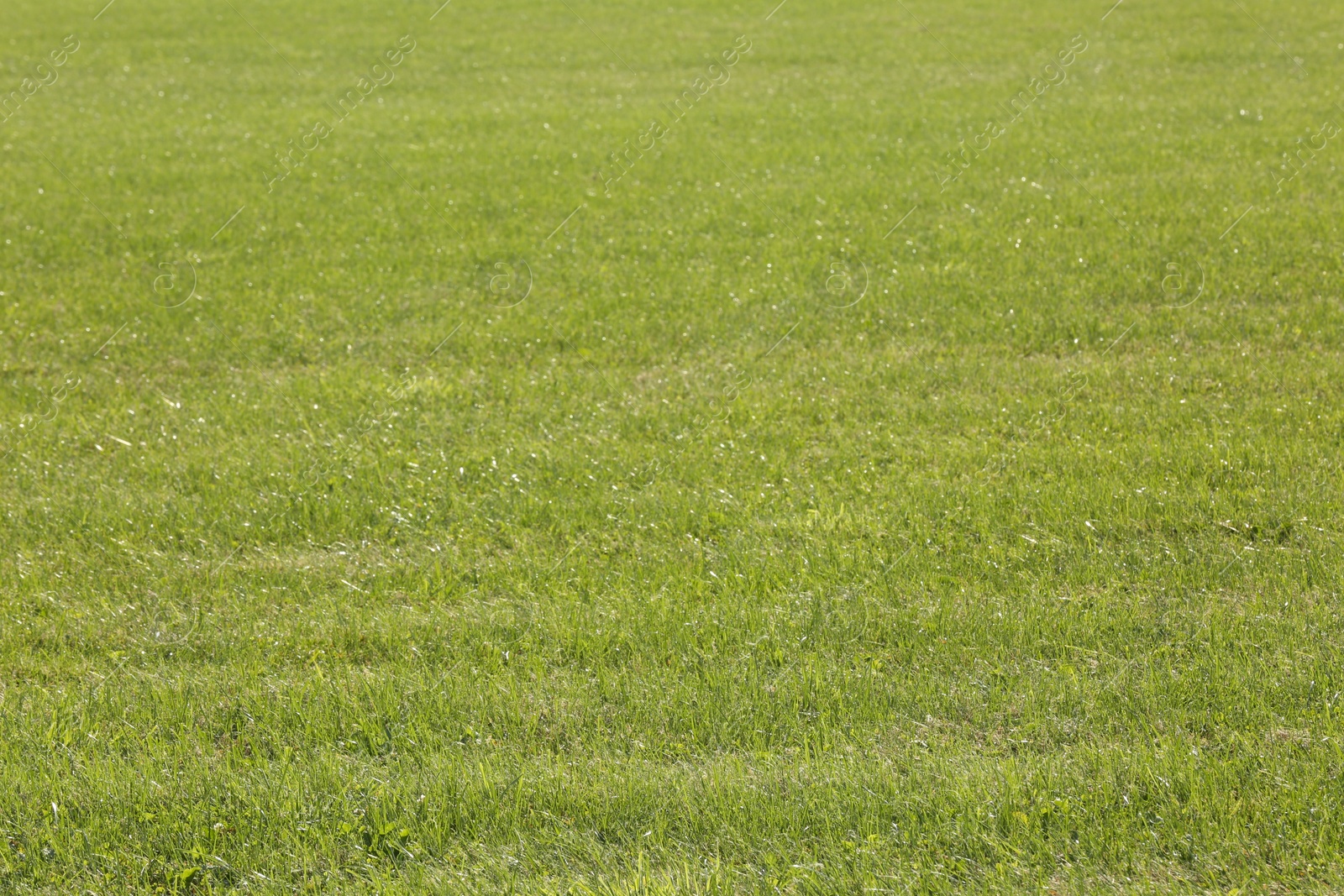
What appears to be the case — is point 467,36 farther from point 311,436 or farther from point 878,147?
point 311,436

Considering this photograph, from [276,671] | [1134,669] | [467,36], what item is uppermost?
[467,36]

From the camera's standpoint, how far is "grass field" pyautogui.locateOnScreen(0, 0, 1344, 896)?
4.39 metres

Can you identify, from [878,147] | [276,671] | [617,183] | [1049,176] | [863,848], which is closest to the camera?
[863,848]

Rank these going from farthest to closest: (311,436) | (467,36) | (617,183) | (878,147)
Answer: (467,36) < (878,147) < (617,183) < (311,436)

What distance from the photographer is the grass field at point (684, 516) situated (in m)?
4.39

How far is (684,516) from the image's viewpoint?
6766 millimetres

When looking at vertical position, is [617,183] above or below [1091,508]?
above

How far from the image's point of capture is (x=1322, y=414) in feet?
24.5

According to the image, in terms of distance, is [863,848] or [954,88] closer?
[863,848]

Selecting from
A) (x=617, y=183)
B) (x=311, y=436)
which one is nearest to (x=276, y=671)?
(x=311, y=436)

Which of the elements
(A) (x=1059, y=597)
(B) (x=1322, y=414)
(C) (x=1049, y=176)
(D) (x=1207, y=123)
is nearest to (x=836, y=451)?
(A) (x=1059, y=597)

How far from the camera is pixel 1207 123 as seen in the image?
50.0 ft

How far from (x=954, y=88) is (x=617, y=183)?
7598 mm

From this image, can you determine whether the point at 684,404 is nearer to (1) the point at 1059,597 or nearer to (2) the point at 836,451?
(2) the point at 836,451
